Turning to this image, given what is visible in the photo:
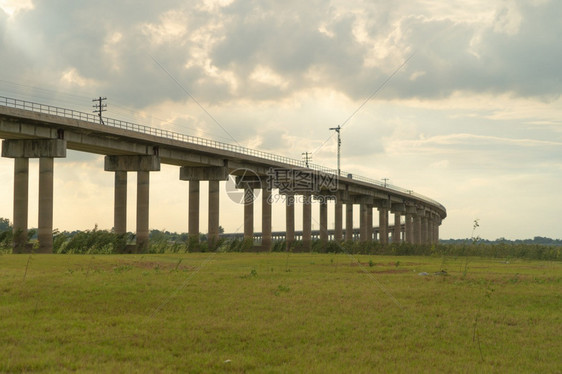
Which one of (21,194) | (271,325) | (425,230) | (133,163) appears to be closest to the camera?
(271,325)

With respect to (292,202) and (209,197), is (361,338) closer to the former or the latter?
(209,197)

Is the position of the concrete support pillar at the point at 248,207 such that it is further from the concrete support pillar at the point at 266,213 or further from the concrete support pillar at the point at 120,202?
the concrete support pillar at the point at 120,202

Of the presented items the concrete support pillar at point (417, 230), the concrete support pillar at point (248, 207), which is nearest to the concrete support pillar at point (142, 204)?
the concrete support pillar at point (248, 207)

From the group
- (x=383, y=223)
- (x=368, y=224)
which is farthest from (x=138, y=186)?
(x=383, y=223)

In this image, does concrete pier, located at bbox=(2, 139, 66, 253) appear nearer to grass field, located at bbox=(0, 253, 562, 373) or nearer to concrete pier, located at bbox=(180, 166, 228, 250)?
concrete pier, located at bbox=(180, 166, 228, 250)

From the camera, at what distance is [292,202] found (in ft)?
294

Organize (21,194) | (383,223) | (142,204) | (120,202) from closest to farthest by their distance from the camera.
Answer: (21,194) < (142,204) < (120,202) < (383,223)

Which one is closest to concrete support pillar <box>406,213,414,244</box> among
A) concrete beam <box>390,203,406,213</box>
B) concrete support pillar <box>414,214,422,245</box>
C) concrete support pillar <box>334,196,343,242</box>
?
concrete support pillar <box>414,214,422,245</box>

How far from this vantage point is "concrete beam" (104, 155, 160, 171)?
59.4 metres

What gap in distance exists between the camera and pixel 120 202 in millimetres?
61250

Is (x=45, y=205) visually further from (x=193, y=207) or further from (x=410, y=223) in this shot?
(x=410, y=223)

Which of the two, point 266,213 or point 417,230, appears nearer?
point 266,213

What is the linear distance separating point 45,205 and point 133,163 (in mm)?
11850

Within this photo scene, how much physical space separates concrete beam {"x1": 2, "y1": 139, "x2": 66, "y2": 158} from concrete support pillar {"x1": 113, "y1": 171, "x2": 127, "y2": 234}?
40.1 ft
